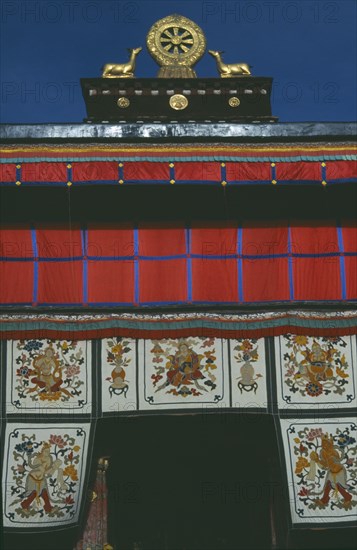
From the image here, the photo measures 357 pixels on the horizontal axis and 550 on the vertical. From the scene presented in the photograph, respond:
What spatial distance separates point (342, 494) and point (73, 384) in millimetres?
4358

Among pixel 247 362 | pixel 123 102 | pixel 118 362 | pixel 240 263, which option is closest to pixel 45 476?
pixel 118 362

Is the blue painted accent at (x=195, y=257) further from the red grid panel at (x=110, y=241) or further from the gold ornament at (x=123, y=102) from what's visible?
the gold ornament at (x=123, y=102)

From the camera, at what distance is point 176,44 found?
1856 centimetres

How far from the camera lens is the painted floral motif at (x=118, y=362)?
12883 mm

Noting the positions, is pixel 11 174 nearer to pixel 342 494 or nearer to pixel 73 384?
pixel 73 384

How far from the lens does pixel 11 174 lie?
13.3 meters

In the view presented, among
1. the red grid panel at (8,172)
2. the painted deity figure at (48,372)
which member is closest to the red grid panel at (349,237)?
the painted deity figure at (48,372)

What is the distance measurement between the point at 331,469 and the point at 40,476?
4.34 metres

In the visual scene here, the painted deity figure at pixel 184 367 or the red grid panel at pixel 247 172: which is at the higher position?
the red grid panel at pixel 247 172

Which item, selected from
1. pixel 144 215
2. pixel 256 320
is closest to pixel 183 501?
pixel 256 320

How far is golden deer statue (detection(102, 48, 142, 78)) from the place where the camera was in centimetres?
1784

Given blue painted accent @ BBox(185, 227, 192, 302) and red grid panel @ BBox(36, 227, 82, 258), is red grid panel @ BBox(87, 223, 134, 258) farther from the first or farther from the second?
blue painted accent @ BBox(185, 227, 192, 302)

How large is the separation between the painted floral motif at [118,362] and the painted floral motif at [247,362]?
1.69m

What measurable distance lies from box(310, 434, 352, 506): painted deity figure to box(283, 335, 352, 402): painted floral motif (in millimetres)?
782
